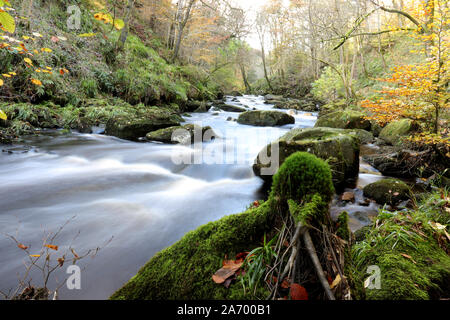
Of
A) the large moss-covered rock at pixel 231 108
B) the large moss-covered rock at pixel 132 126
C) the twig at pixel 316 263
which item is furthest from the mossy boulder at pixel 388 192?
the large moss-covered rock at pixel 231 108

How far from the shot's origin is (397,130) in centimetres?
725

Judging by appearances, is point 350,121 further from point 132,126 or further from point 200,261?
point 200,261

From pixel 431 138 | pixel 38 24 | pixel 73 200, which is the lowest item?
pixel 73 200

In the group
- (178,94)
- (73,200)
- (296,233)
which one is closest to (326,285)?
(296,233)

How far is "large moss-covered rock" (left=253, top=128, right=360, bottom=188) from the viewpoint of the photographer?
4.52 m

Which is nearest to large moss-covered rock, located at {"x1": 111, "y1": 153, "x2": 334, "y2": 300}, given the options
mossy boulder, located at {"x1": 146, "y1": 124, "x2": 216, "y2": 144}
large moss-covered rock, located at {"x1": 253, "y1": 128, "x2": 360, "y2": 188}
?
large moss-covered rock, located at {"x1": 253, "y1": 128, "x2": 360, "y2": 188}

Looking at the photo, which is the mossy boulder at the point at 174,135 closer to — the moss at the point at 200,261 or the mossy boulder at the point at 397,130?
the mossy boulder at the point at 397,130

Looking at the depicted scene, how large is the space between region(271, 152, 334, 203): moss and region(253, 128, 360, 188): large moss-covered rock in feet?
9.30

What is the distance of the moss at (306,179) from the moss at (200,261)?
247mm

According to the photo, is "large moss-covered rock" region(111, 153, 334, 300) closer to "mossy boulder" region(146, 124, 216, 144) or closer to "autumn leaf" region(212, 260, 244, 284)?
"autumn leaf" region(212, 260, 244, 284)

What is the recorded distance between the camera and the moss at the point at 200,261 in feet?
5.05

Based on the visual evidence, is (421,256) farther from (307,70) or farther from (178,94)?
(307,70)
